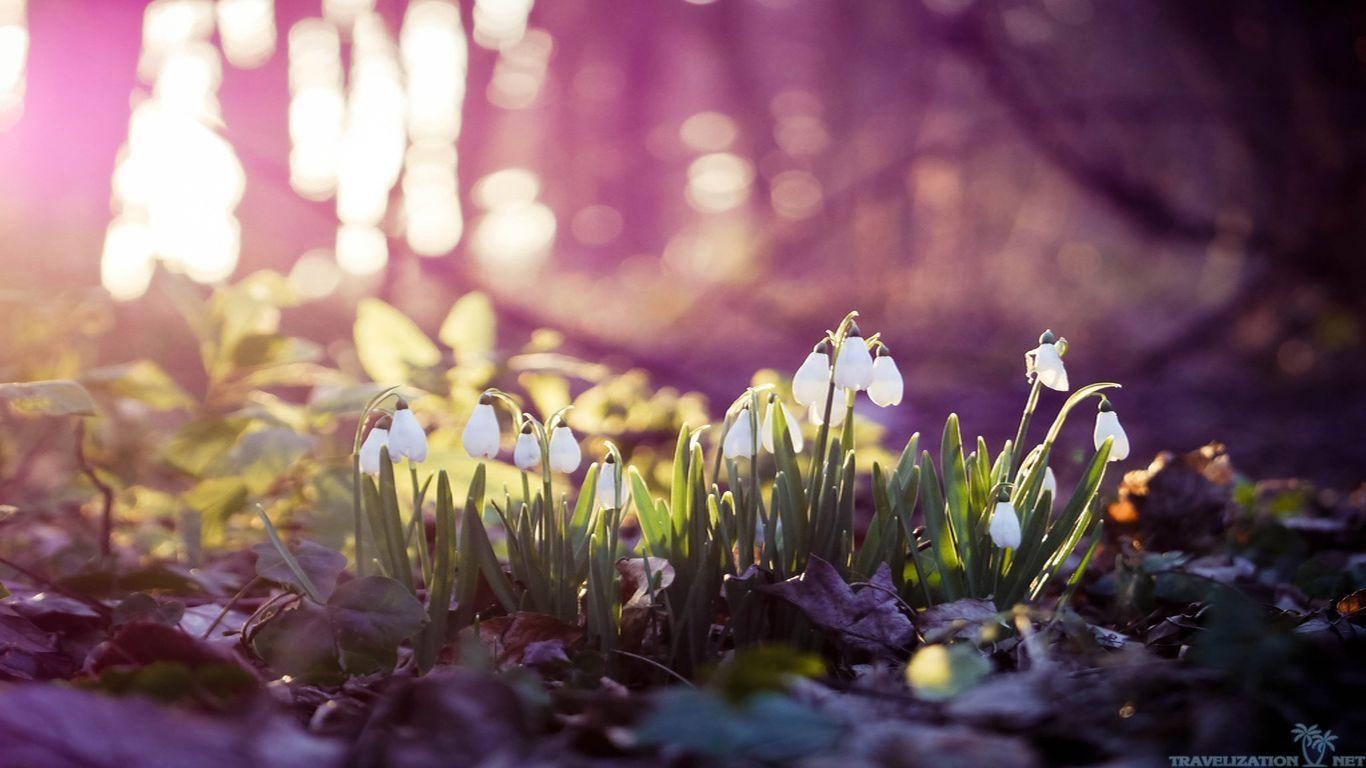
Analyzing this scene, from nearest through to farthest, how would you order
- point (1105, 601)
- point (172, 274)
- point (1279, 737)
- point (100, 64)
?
point (1279, 737) < point (1105, 601) < point (172, 274) < point (100, 64)

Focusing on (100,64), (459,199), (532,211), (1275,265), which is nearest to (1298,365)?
(1275,265)

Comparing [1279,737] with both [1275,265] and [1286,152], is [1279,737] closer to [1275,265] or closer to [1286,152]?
[1275,265]

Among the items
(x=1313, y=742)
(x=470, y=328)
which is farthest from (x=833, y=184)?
(x=1313, y=742)

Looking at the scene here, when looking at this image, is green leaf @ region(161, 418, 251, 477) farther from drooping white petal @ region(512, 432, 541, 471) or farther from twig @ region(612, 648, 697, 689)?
twig @ region(612, 648, 697, 689)

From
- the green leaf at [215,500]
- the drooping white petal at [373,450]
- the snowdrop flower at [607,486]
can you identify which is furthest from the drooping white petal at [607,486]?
the green leaf at [215,500]

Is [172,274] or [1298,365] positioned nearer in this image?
[172,274]

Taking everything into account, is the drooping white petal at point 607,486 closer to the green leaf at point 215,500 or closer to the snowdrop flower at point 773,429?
the snowdrop flower at point 773,429
